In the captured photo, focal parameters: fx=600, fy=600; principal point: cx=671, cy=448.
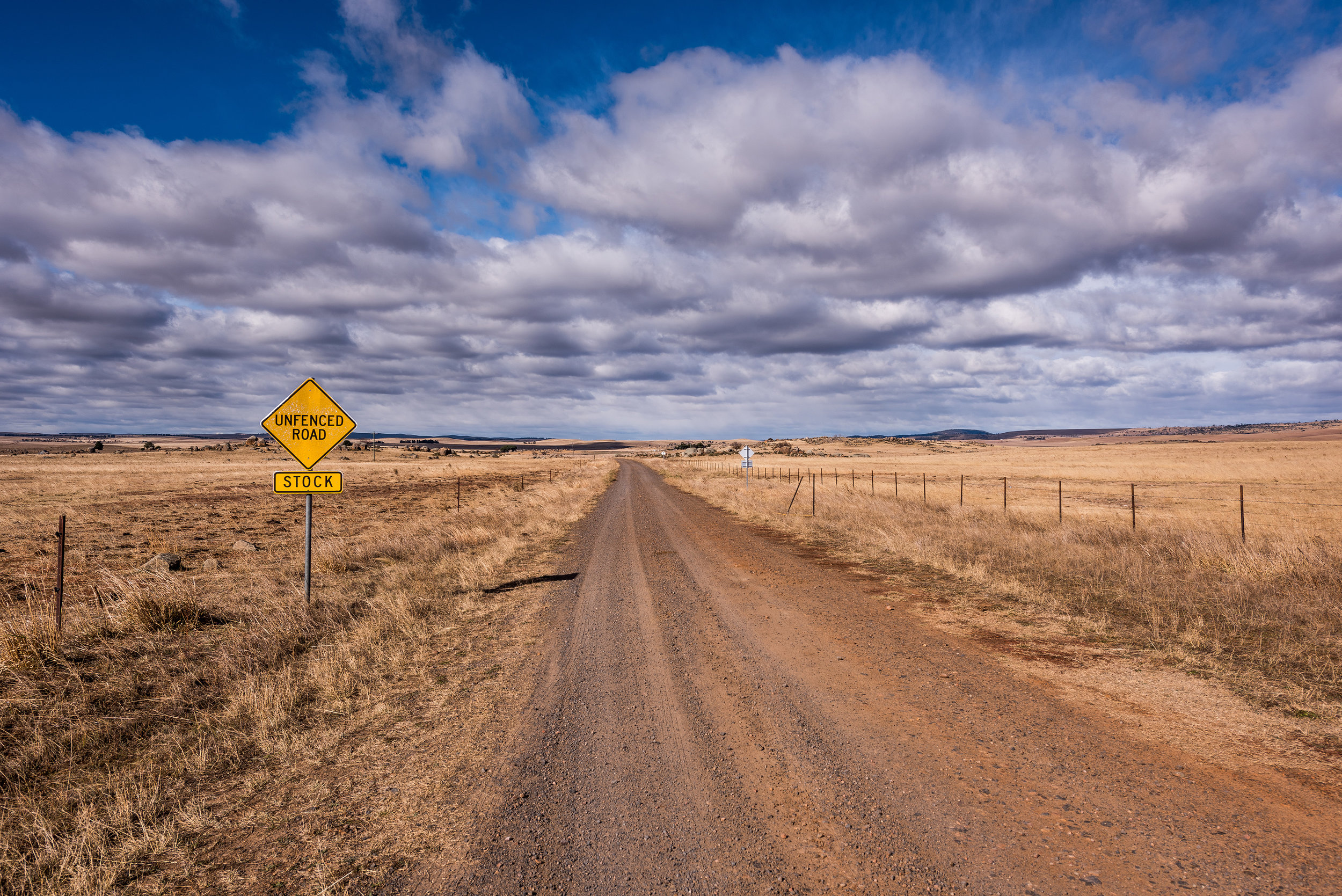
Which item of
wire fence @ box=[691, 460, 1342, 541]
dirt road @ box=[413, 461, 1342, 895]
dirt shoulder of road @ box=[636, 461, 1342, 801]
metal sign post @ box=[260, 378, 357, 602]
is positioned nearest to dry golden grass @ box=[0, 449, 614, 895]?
dirt road @ box=[413, 461, 1342, 895]

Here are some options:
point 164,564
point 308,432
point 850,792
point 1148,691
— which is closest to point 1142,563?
point 1148,691

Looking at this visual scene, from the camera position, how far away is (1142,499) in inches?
1286

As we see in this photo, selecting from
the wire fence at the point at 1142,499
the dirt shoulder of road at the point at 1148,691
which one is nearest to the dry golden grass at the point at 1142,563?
the dirt shoulder of road at the point at 1148,691

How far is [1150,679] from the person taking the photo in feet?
21.9

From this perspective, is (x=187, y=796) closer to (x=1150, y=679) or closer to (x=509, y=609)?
(x=509, y=609)

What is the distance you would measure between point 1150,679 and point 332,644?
10078 millimetres

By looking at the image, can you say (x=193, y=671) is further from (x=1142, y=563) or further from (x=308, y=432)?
(x=1142, y=563)

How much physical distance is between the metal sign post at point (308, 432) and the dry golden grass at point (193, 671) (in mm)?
1948

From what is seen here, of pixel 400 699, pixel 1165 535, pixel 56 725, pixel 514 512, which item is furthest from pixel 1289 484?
pixel 56 725

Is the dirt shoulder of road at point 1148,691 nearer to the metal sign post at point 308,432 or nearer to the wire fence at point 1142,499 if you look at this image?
the wire fence at point 1142,499

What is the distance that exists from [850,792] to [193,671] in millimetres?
7641

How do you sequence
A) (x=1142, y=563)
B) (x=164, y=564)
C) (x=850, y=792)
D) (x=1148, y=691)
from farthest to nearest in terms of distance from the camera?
(x=164, y=564) → (x=1142, y=563) → (x=1148, y=691) → (x=850, y=792)

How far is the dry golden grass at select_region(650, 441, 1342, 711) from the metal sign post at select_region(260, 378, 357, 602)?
10890 mm

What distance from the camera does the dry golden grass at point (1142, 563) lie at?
7.43m
